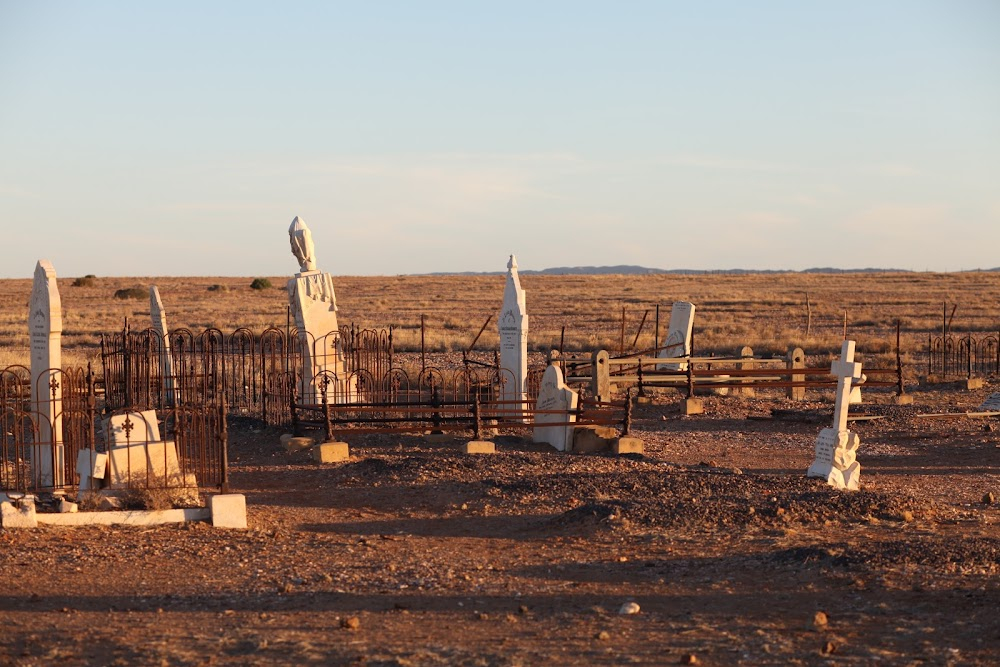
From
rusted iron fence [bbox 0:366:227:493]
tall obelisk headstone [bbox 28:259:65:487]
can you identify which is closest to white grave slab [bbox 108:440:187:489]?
rusted iron fence [bbox 0:366:227:493]

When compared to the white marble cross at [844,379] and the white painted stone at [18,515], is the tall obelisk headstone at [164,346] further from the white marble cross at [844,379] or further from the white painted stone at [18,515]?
the white marble cross at [844,379]

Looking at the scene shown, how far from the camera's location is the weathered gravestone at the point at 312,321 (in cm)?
1753

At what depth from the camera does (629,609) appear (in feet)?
26.2

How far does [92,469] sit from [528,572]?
4518mm

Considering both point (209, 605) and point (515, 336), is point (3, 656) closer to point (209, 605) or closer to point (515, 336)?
point (209, 605)

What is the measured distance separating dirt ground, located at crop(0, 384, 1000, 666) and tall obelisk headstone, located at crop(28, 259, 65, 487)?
202cm

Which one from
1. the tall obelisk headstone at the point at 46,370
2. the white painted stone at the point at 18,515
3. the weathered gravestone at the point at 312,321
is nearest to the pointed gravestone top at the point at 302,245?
the weathered gravestone at the point at 312,321

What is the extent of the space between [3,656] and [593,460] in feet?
28.3

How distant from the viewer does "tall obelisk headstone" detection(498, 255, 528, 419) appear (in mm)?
17000

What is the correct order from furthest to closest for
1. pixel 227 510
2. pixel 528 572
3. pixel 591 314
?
pixel 591 314 < pixel 227 510 < pixel 528 572

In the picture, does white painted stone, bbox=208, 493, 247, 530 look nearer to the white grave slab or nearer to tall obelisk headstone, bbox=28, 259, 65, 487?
the white grave slab

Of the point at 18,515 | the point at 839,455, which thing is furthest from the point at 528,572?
the point at 839,455

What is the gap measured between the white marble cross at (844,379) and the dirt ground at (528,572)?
830 millimetres

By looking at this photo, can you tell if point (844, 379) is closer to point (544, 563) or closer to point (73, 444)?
point (544, 563)
